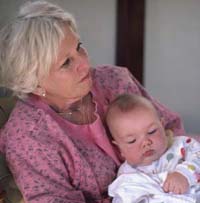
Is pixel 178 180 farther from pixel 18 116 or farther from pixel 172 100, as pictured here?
pixel 172 100

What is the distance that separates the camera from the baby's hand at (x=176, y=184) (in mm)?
1639

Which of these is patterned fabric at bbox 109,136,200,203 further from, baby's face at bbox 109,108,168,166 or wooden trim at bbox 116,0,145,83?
wooden trim at bbox 116,0,145,83

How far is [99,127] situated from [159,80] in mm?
2013

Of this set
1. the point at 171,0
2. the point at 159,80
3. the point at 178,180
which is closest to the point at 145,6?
the point at 171,0

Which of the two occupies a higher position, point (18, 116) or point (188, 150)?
point (18, 116)

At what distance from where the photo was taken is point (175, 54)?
3.75 meters

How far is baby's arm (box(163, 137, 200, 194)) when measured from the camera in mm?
1641

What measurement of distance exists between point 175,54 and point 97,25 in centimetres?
63

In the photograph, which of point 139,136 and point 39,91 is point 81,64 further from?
point 139,136

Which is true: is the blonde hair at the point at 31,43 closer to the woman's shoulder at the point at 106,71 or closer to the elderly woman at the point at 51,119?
the elderly woman at the point at 51,119

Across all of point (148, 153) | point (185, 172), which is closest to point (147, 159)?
point (148, 153)

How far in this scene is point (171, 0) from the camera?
11.9 feet

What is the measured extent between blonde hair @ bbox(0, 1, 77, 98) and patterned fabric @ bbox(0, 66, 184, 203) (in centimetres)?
11

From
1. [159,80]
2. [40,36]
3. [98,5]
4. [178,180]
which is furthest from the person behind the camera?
[159,80]
